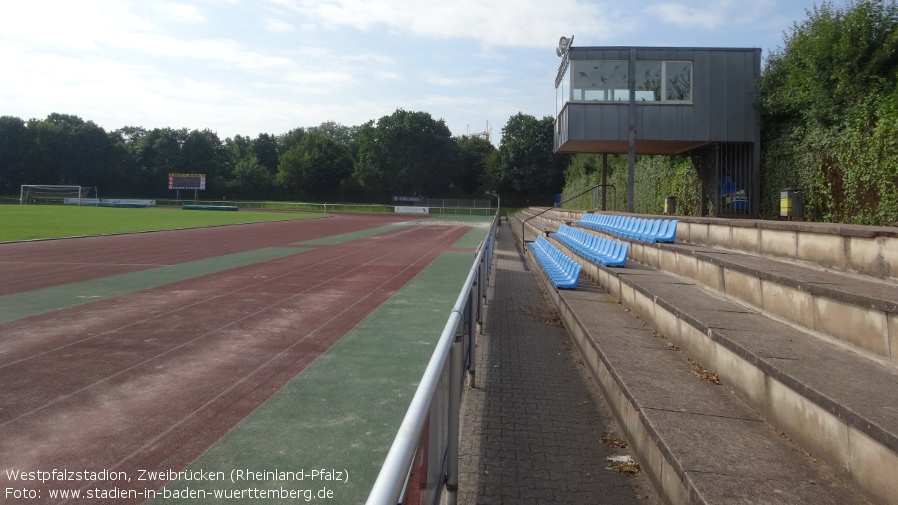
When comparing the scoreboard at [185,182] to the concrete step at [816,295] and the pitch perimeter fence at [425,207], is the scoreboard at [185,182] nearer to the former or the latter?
the pitch perimeter fence at [425,207]

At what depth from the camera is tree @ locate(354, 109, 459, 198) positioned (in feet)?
252

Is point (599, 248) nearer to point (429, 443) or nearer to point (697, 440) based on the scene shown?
point (697, 440)

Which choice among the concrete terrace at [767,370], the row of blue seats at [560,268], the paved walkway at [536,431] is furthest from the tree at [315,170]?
the concrete terrace at [767,370]

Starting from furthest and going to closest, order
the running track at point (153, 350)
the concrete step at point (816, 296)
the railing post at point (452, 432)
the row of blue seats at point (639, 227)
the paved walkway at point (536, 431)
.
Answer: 1. the row of blue seats at point (639, 227)
2. the running track at point (153, 350)
3. the concrete step at point (816, 296)
4. the paved walkway at point (536, 431)
5. the railing post at point (452, 432)

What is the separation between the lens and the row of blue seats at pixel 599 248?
9.51 m

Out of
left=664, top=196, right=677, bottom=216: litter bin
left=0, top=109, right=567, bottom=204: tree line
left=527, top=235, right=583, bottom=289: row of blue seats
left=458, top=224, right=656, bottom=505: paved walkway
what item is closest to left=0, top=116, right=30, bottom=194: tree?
left=0, top=109, right=567, bottom=204: tree line

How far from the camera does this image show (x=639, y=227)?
1184cm

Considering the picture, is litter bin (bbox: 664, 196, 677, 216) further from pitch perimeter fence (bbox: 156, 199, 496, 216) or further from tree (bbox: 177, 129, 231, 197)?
tree (bbox: 177, 129, 231, 197)

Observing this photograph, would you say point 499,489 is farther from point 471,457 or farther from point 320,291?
point 320,291

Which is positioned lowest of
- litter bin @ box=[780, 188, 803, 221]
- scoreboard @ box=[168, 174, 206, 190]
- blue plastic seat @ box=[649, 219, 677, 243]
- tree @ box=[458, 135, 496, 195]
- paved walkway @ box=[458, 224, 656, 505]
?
paved walkway @ box=[458, 224, 656, 505]

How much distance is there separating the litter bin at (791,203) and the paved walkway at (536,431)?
7902mm

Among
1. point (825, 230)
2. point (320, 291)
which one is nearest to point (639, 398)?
point (825, 230)

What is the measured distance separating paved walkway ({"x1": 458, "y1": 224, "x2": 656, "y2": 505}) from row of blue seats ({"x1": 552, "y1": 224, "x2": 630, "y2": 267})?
6.88ft

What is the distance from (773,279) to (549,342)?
2.99 m
